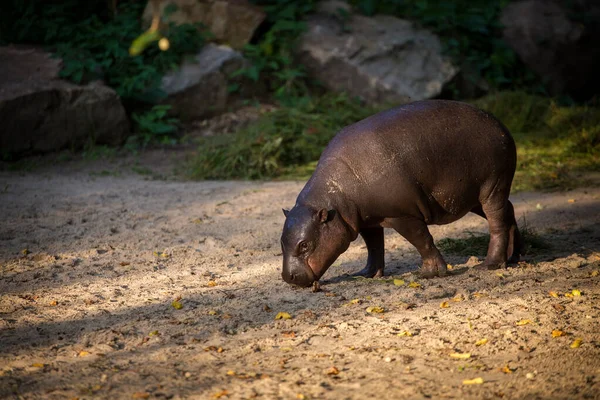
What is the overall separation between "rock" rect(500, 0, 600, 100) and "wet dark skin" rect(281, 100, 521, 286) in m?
9.15

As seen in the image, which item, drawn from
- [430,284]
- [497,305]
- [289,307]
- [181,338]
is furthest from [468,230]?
[181,338]

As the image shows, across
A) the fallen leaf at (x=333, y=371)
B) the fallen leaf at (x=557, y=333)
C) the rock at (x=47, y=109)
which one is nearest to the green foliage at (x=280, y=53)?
the rock at (x=47, y=109)

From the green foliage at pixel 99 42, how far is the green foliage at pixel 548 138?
5.36 m

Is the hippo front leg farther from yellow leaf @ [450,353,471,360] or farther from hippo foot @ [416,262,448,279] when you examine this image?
yellow leaf @ [450,353,471,360]

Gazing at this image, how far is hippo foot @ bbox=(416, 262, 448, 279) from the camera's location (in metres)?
5.45

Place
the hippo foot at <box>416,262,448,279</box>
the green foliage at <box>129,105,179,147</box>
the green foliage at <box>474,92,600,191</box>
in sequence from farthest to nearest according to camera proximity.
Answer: the green foliage at <box>129,105,179,147</box> → the green foliage at <box>474,92,600,191</box> → the hippo foot at <box>416,262,448,279</box>

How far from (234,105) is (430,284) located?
315 inches

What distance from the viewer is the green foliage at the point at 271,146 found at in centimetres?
966

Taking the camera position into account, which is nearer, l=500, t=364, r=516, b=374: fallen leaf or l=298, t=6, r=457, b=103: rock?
l=500, t=364, r=516, b=374: fallen leaf

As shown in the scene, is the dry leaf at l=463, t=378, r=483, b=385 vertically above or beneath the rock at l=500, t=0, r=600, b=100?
above

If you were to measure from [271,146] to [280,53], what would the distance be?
12.5ft

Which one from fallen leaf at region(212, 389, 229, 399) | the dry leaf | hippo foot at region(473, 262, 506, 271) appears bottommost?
Answer: hippo foot at region(473, 262, 506, 271)

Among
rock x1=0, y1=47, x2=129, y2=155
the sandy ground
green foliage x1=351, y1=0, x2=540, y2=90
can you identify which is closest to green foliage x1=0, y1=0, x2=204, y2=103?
rock x1=0, y1=47, x2=129, y2=155

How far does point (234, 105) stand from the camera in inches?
499
